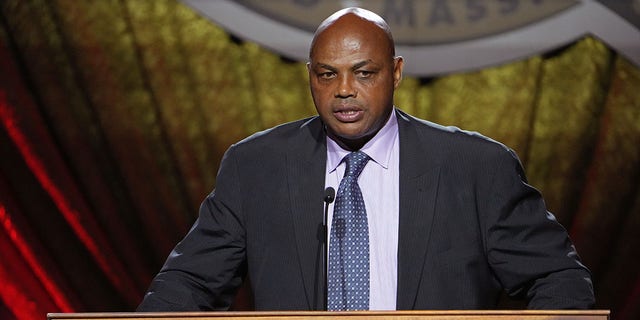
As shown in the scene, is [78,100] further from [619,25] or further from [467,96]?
[619,25]

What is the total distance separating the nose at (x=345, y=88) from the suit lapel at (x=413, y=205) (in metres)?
0.22

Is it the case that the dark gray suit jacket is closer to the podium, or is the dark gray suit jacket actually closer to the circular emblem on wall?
the podium

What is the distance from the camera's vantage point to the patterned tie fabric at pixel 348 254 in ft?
5.97

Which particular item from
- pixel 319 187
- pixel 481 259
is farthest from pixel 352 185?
pixel 481 259

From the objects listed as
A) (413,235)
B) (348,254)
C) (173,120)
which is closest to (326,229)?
(348,254)

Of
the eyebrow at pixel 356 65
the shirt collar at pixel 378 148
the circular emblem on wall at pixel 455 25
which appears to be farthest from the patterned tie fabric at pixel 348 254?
the circular emblem on wall at pixel 455 25

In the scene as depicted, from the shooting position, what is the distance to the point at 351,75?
1.86 m

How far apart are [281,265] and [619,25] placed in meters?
2.10

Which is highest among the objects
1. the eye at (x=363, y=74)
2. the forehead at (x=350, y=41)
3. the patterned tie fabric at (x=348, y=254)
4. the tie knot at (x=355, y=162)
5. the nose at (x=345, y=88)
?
the forehead at (x=350, y=41)

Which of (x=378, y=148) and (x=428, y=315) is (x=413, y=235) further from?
(x=428, y=315)

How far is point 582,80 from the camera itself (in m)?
3.56

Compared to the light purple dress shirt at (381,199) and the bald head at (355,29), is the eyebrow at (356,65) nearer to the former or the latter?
the bald head at (355,29)

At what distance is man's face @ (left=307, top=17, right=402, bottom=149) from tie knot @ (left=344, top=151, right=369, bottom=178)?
0.07 metres

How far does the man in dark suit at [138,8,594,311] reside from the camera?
1.85 m
